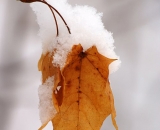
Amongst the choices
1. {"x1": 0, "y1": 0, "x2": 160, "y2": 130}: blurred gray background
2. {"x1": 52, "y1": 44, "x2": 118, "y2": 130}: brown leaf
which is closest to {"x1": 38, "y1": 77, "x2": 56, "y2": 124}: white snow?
{"x1": 52, "y1": 44, "x2": 118, "y2": 130}: brown leaf

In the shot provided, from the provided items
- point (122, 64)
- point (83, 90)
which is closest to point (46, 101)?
point (83, 90)

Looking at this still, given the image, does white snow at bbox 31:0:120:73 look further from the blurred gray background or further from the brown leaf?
the blurred gray background

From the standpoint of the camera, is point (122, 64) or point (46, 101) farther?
point (122, 64)

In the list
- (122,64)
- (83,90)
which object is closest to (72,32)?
(83,90)

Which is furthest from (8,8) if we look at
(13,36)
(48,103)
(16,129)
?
(48,103)

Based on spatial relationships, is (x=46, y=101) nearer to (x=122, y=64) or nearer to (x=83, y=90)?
(x=83, y=90)

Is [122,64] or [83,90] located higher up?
[122,64]

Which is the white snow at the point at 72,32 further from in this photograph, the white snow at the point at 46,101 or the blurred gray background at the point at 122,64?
the blurred gray background at the point at 122,64
